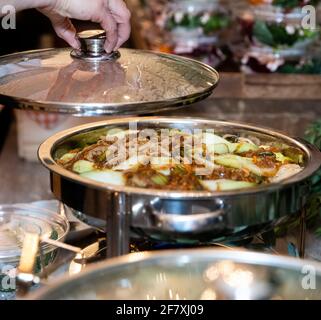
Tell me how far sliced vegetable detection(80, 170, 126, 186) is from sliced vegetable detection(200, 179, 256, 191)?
185 mm

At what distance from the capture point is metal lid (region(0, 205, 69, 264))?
6.28 feet

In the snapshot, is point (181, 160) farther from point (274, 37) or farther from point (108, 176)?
point (274, 37)

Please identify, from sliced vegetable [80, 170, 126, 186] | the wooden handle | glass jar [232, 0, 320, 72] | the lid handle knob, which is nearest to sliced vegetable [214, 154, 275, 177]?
sliced vegetable [80, 170, 126, 186]

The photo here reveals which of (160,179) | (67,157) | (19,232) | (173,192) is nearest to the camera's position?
(173,192)

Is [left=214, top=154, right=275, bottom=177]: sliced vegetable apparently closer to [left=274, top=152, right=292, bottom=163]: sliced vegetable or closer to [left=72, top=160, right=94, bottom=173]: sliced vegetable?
[left=274, top=152, right=292, bottom=163]: sliced vegetable

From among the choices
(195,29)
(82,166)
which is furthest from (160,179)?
(195,29)


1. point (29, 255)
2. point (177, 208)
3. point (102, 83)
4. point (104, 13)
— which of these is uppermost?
point (104, 13)

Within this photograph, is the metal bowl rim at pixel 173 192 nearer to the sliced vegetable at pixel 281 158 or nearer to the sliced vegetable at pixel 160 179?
the sliced vegetable at pixel 281 158

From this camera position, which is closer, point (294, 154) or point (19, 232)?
point (294, 154)

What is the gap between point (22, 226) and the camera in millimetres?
2133

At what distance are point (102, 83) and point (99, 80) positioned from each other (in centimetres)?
2

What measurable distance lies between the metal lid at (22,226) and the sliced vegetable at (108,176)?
0.28 m

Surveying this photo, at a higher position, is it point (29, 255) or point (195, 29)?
point (29, 255)

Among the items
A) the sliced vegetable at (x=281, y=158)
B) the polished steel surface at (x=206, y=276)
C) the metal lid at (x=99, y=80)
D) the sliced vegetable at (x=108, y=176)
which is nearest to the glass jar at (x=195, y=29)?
the metal lid at (x=99, y=80)
